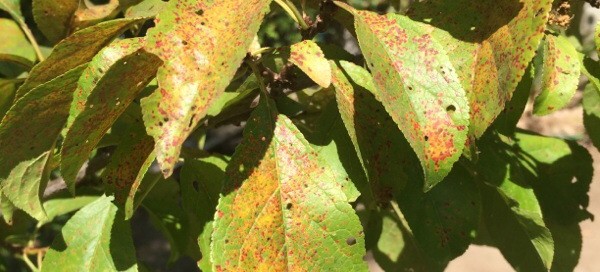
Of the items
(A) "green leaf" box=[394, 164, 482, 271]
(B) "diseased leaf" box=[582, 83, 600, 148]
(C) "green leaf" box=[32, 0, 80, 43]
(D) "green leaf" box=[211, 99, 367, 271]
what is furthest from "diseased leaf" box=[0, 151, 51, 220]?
(B) "diseased leaf" box=[582, 83, 600, 148]

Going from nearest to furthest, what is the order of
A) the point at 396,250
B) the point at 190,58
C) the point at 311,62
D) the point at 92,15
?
the point at 190,58
the point at 311,62
the point at 92,15
the point at 396,250

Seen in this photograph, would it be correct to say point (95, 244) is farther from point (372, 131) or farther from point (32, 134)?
point (372, 131)

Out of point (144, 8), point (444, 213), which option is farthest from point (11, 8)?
point (444, 213)

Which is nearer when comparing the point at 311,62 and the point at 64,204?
the point at 311,62

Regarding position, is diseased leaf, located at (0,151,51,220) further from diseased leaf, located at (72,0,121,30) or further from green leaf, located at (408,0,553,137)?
green leaf, located at (408,0,553,137)

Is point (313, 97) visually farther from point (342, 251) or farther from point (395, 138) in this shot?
point (342, 251)

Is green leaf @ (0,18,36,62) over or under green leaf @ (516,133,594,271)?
over

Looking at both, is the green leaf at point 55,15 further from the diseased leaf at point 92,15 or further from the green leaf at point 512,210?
the green leaf at point 512,210
